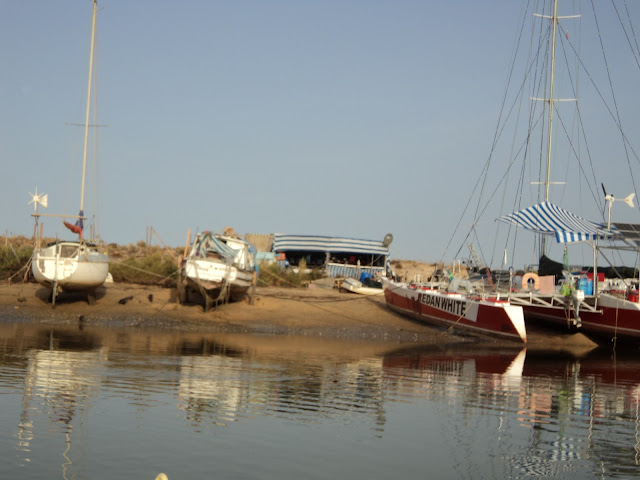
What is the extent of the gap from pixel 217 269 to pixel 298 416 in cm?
1620

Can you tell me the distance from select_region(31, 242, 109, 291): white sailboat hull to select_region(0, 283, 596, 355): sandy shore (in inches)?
43.1

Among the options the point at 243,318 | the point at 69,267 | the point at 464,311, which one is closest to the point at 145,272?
the point at 69,267

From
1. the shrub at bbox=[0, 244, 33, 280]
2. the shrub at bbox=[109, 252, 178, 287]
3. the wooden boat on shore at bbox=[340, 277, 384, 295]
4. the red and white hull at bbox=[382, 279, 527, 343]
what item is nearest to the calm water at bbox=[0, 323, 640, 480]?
the red and white hull at bbox=[382, 279, 527, 343]

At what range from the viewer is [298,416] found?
13.1m

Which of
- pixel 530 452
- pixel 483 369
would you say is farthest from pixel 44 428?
pixel 483 369

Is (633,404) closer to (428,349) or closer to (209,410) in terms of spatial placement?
(209,410)

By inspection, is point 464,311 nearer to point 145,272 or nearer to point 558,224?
point 558,224

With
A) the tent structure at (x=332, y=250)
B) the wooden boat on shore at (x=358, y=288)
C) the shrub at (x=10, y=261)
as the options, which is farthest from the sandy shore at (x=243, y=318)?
the tent structure at (x=332, y=250)

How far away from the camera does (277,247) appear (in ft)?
164

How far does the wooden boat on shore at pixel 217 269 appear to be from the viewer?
94.3 feet

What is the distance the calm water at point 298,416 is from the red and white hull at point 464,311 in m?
4.61

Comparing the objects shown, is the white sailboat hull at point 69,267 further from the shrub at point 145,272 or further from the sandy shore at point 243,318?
the shrub at point 145,272

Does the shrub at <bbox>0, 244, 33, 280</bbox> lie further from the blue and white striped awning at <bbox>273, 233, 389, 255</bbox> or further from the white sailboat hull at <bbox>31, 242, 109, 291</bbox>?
the blue and white striped awning at <bbox>273, 233, 389, 255</bbox>

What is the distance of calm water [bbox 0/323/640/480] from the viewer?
33.5 ft
